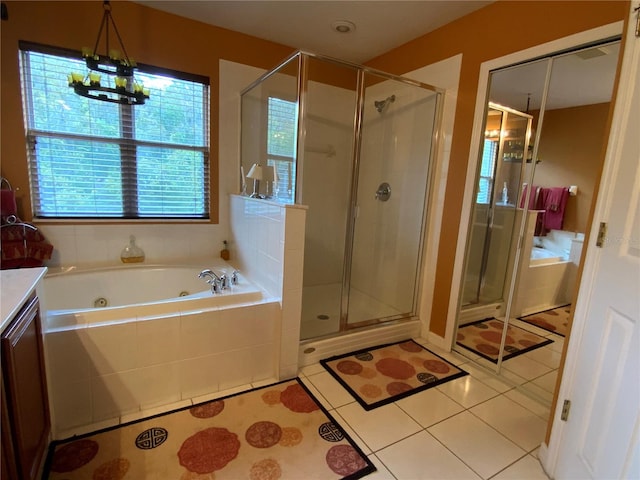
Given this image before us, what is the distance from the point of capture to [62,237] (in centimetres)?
233

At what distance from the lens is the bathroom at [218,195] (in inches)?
82.5

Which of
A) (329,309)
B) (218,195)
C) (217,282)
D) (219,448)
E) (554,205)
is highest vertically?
(554,205)

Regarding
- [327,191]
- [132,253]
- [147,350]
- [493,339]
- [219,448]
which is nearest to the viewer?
[219,448]

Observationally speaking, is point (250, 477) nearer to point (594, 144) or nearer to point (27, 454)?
point (27, 454)

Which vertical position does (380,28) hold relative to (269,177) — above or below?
above

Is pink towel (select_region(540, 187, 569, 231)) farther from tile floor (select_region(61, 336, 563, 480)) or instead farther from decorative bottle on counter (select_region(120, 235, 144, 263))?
decorative bottle on counter (select_region(120, 235, 144, 263))

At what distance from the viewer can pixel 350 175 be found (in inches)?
100

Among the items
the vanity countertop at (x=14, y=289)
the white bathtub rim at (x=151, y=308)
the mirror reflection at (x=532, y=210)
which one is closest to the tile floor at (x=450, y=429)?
the mirror reflection at (x=532, y=210)

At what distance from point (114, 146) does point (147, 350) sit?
1.65 metres

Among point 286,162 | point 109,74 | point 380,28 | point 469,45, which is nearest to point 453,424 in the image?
point 286,162

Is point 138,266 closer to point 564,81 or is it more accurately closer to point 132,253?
point 132,253

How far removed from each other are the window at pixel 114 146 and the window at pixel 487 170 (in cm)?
221

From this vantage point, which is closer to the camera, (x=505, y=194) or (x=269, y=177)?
(x=505, y=194)

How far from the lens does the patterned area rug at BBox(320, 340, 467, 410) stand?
6.31ft
